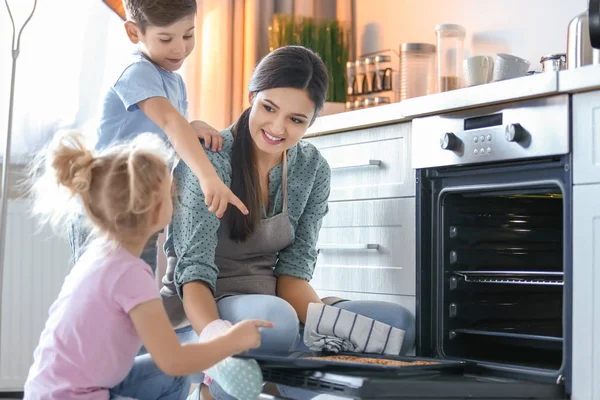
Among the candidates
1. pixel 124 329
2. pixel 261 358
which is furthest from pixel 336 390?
pixel 124 329

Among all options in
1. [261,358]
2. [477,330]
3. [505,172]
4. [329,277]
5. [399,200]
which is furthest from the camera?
[329,277]

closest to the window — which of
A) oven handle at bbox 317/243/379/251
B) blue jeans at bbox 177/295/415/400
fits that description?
oven handle at bbox 317/243/379/251

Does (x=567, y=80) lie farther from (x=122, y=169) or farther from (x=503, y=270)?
(x=122, y=169)

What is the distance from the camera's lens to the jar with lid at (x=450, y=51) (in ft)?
8.61

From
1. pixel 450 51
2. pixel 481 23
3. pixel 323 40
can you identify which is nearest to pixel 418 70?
pixel 450 51

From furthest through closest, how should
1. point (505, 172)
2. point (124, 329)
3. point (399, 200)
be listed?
point (399, 200) → point (505, 172) → point (124, 329)

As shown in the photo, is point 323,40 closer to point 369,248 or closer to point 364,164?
point 364,164

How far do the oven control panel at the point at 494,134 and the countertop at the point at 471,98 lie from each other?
22 millimetres

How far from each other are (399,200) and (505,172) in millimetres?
362

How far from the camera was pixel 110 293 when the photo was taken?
1.42 meters

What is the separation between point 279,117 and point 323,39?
1192 mm

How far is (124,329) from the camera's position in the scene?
4.71 feet

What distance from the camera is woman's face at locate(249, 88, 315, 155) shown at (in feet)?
6.55

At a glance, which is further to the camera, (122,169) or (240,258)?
(240,258)
